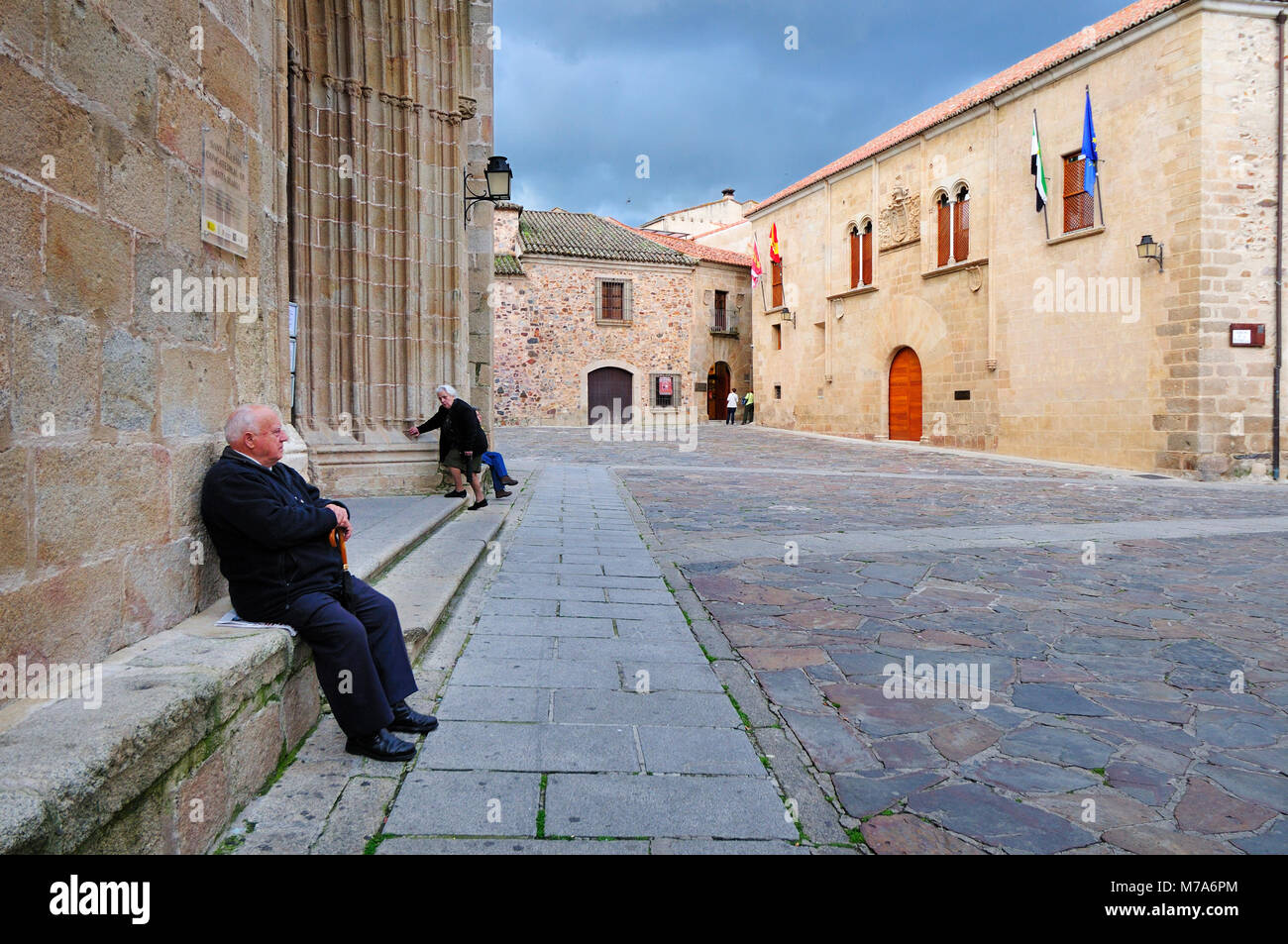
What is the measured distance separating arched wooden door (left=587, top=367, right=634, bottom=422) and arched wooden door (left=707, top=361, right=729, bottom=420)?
440cm

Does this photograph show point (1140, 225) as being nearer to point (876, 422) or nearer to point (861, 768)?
point (876, 422)

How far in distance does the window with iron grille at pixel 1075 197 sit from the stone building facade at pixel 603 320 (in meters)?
18.6

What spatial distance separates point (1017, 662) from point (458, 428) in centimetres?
600

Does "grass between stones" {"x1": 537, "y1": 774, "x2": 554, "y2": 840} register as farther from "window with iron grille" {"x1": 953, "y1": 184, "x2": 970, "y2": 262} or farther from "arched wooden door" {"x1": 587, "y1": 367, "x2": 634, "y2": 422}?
"arched wooden door" {"x1": 587, "y1": 367, "x2": 634, "y2": 422}

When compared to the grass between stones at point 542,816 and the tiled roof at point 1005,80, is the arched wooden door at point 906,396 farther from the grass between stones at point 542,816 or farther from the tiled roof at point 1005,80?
the grass between stones at point 542,816

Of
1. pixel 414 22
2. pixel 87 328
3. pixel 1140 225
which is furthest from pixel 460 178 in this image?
pixel 1140 225

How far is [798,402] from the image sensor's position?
2897 cm

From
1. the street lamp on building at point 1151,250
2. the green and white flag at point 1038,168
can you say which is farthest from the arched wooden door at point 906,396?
the street lamp on building at point 1151,250

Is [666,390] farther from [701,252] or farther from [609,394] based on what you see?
[701,252]

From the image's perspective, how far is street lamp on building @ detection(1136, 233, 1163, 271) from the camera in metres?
15.8

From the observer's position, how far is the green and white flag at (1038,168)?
18.4m

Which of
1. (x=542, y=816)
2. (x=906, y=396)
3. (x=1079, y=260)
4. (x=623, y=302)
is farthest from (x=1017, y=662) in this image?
(x=623, y=302)

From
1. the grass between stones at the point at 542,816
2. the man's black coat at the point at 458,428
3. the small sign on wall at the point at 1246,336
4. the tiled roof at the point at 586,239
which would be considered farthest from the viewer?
the tiled roof at the point at 586,239
